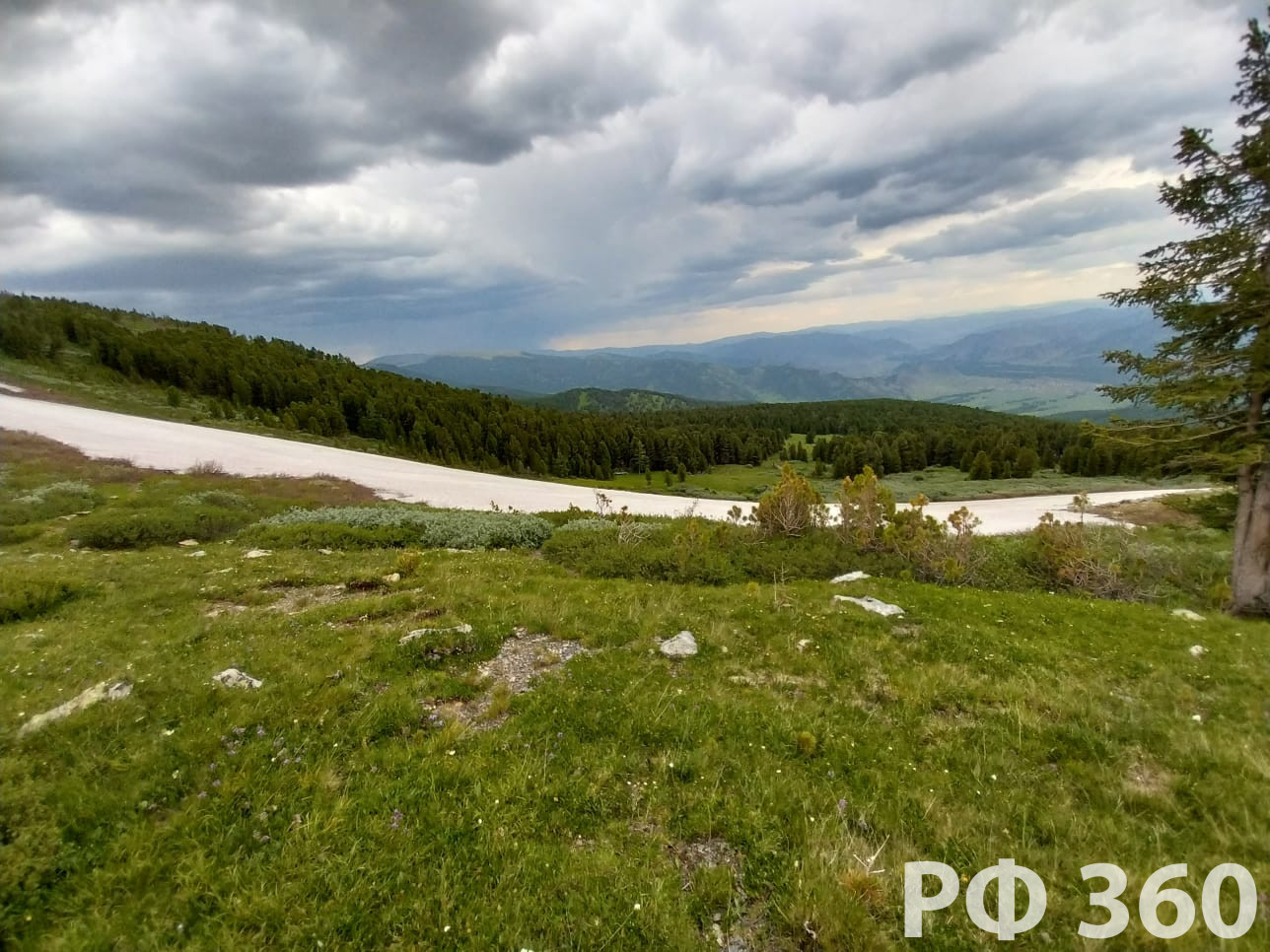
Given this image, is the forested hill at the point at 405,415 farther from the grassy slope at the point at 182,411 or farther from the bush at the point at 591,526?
the bush at the point at 591,526

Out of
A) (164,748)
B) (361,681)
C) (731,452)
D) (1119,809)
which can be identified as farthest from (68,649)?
(731,452)

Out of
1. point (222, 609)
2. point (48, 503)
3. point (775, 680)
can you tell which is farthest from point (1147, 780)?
point (48, 503)

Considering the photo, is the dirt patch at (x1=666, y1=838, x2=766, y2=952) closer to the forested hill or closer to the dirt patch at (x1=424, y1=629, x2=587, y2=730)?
the dirt patch at (x1=424, y1=629, x2=587, y2=730)

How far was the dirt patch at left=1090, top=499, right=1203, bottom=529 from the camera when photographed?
103 feet

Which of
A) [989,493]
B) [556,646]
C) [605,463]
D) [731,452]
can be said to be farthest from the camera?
[731,452]

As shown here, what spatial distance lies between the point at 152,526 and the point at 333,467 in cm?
2147

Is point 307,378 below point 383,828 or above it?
above

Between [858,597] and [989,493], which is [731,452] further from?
[858,597]

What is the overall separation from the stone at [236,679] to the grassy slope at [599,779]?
0.27 m

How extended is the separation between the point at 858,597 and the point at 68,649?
47.7 ft

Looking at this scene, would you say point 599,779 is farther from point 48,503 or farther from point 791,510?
point 48,503

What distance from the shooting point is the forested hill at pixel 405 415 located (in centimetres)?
7362

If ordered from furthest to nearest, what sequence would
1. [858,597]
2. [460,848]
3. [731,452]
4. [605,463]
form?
[731,452]
[605,463]
[858,597]
[460,848]

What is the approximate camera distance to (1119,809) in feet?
18.7
